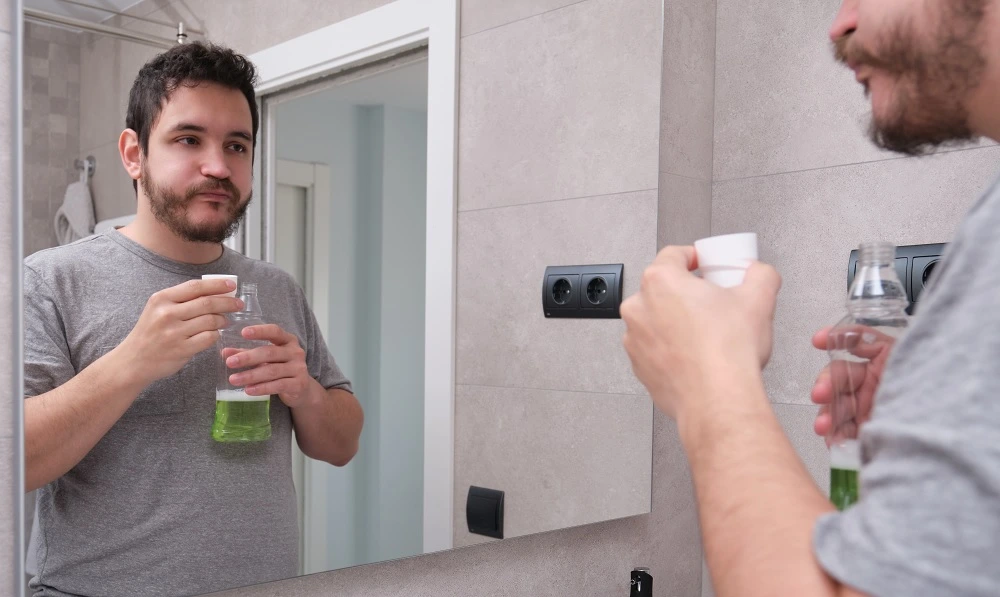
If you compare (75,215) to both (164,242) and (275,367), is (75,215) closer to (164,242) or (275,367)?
(164,242)

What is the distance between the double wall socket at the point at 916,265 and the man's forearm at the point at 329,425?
753 millimetres

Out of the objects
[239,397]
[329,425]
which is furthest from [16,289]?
[329,425]

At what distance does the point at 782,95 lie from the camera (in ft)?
4.58

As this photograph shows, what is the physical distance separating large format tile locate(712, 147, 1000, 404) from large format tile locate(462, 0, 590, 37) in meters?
0.47

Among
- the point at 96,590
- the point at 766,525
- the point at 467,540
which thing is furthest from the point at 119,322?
the point at 766,525

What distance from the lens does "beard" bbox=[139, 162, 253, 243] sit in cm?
84

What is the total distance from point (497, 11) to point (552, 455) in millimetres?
633

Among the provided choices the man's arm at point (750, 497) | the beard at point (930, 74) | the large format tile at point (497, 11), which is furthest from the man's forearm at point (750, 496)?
the large format tile at point (497, 11)

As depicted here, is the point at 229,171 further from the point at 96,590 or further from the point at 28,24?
the point at 96,590

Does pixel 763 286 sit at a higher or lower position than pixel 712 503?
higher

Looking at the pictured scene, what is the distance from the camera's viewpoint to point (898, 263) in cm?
124

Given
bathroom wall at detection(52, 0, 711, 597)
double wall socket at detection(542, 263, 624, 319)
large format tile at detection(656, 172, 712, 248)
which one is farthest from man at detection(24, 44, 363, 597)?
large format tile at detection(656, 172, 712, 248)

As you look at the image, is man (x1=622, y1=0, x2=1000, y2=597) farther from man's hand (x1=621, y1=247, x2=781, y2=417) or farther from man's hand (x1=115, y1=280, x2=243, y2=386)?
man's hand (x1=115, y1=280, x2=243, y2=386)

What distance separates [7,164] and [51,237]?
7cm
